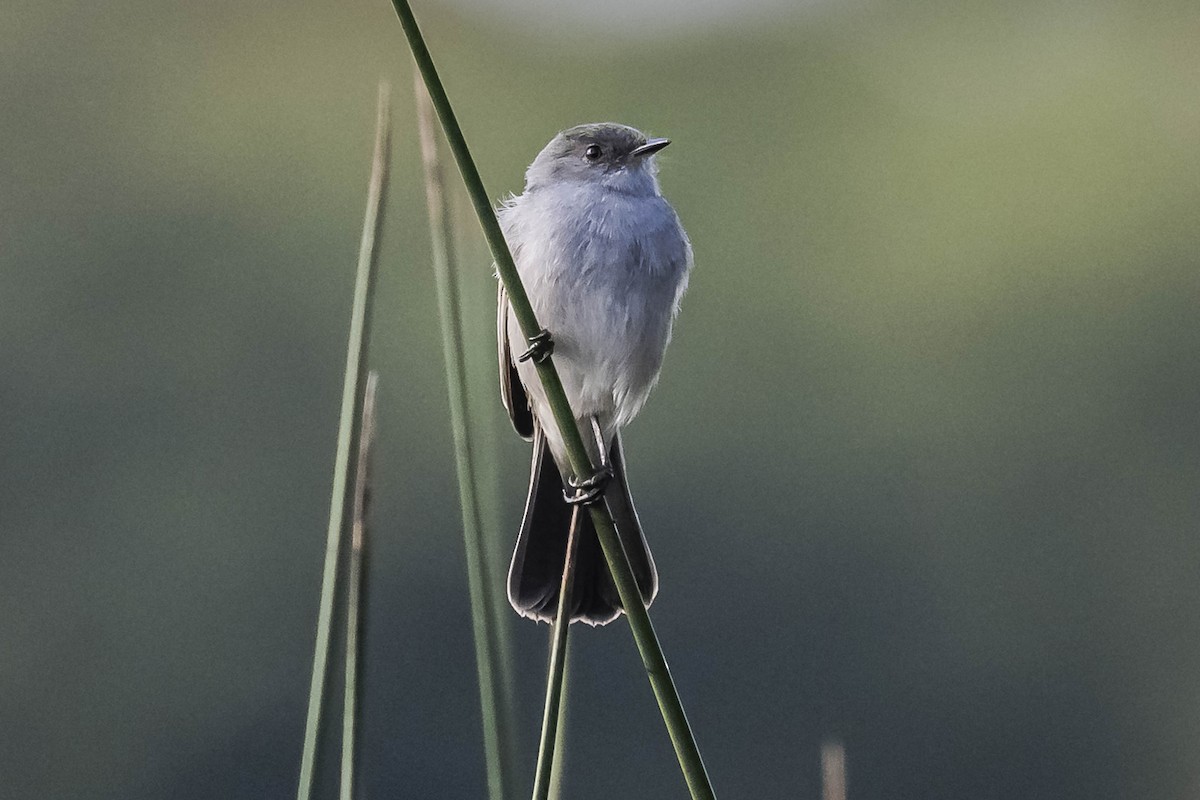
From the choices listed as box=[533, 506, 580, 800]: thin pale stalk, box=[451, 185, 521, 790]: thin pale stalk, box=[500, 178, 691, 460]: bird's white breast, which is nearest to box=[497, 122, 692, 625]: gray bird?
box=[500, 178, 691, 460]: bird's white breast

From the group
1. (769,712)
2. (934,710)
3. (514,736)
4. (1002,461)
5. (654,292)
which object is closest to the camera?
(514,736)

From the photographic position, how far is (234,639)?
1552 centimetres

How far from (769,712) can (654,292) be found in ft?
41.4

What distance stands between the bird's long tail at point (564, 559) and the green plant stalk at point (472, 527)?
81 centimetres

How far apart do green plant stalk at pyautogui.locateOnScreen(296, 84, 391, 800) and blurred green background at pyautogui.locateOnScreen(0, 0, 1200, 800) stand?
33.5 ft

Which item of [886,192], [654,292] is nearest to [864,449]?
[886,192]

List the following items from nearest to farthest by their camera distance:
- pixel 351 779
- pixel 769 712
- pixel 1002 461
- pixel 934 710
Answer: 1. pixel 351 779
2. pixel 769 712
3. pixel 934 710
4. pixel 1002 461

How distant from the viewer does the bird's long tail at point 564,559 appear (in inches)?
89.7

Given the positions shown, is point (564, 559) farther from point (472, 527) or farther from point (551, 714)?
point (551, 714)

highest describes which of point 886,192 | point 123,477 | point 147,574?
point 886,192

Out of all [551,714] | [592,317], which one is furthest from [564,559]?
[551,714]

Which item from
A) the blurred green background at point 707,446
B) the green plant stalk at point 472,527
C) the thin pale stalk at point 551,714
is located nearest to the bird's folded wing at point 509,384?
the green plant stalk at point 472,527

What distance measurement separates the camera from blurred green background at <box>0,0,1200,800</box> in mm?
13719

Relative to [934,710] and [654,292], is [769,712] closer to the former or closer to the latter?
[934,710]
